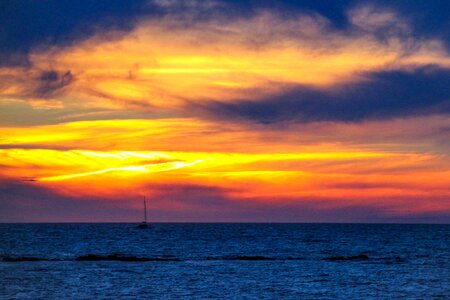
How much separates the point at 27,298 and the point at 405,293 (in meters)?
25.4

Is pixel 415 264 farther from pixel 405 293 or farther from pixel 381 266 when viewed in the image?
pixel 405 293

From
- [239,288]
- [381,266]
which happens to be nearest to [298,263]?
[381,266]

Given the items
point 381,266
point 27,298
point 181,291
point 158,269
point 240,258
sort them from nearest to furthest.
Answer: point 27,298
point 181,291
point 158,269
point 381,266
point 240,258

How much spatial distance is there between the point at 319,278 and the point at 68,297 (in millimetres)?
22079

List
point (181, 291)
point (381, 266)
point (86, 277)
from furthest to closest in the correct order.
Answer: point (381, 266) < point (86, 277) < point (181, 291)

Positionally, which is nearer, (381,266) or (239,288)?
(239,288)

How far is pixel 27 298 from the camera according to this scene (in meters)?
40.5

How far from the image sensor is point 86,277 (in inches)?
2090

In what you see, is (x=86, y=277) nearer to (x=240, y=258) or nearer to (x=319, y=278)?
(x=319, y=278)

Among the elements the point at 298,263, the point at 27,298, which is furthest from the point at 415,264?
the point at 27,298

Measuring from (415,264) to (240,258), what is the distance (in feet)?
68.9

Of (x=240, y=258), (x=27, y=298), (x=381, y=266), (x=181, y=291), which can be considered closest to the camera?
(x=27, y=298)

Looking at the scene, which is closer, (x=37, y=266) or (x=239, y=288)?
(x=239, y=288)

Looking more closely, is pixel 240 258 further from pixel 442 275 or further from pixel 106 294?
pixel 106 294
